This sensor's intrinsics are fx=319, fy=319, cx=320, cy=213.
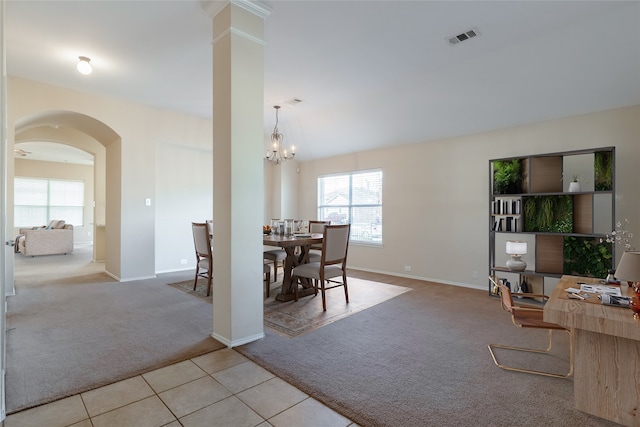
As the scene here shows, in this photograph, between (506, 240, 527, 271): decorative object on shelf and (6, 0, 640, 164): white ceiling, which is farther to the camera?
(506, 240, 527, 271): decorative object on shelf

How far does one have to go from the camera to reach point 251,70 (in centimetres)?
279

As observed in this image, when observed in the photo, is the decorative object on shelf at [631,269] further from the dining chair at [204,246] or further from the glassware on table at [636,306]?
the dining chair at [204,246]

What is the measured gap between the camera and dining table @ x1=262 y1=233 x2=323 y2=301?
3887mm

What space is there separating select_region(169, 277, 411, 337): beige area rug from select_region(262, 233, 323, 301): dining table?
4.4 inches

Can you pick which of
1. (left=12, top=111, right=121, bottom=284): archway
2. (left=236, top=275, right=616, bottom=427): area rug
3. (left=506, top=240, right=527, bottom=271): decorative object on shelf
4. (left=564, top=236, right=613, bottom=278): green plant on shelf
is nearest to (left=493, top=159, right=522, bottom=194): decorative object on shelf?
(left=506, top=240, right=527, bottom=271): decorative object on shelf

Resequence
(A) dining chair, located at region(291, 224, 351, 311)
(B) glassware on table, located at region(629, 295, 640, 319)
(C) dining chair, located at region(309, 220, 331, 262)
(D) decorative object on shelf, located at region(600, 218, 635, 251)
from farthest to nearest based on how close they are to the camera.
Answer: (C) dining chair, located at region(309, 220, 331, 262), (A) dining chair, located at region(291, 224, 351, 311), (D) decorative object on shelf, located at region(600, 218, 635, 251), (B) glassware on table, located at region(629, 295, 640, 319)

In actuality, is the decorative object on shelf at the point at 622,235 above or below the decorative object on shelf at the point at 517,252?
above

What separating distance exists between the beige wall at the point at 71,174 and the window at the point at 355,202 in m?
A: 8.94

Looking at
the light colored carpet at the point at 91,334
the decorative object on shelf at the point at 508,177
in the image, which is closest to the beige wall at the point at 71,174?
the light colored carpet at the point at 91,334

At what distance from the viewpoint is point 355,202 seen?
6.73 meters

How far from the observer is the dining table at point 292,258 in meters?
3.89

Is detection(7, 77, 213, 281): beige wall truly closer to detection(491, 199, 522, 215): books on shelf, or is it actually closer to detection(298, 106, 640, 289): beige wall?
detection(298, 106, 640, 289): beige wall

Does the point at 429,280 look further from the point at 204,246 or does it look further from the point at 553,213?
the point at 204,246

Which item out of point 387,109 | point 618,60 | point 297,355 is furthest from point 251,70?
point 618,60
